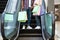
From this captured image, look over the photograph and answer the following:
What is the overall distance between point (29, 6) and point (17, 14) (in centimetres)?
63

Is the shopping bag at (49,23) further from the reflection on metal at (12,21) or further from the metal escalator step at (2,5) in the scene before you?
the metal escalator step at (2,5)

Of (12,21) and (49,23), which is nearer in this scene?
(49,23)

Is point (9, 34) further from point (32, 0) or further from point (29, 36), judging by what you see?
point (32, 0)

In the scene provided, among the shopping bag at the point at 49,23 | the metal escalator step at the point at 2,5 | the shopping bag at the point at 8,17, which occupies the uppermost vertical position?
the metal escalator step at the point at 2,5

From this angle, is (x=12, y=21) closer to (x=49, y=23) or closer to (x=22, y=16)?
(x=22, y=16)

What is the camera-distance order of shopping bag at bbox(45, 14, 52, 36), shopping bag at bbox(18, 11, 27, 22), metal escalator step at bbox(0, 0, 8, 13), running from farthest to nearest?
metal escalator step at bbox(0, 0, 8, 13) → shopping bag at bbox(18, 11, 27, 22) → shopping bag at bbox(45, 14, 52, 36)

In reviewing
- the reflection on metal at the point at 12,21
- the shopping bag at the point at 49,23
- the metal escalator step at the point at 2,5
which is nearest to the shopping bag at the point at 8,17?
the reflection on metal at the point at 12,21

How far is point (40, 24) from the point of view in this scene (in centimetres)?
347

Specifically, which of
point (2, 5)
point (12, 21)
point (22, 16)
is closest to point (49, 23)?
point (22, 16)

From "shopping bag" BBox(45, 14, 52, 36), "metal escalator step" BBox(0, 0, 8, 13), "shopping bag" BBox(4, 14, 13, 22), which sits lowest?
"shopping bag" BBox(45, 14, 52, 36)

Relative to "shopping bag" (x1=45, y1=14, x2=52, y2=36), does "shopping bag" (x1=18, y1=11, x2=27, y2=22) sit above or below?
above

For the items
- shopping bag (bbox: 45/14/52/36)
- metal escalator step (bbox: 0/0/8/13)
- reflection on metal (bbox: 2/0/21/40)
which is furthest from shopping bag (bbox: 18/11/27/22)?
metal escalator step (bbox: 0/0/8/13)

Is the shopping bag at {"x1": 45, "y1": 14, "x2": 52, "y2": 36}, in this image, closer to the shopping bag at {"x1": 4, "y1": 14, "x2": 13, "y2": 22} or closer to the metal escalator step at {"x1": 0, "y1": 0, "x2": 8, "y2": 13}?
the shopping bag at {"x1": 4, "y1": 14, "x2": 13, "y2": 22}

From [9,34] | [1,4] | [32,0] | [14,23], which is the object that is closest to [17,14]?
[14,23]
